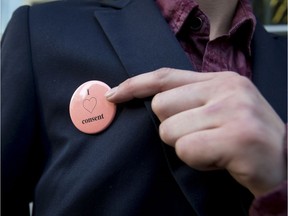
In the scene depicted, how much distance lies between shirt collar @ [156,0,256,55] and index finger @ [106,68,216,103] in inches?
6.0

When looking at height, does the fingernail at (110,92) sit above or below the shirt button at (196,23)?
below

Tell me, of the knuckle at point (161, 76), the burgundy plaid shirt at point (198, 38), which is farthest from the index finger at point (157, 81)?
the burgundy plaid shirt at point (198, 38)

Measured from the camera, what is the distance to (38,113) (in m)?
0.68

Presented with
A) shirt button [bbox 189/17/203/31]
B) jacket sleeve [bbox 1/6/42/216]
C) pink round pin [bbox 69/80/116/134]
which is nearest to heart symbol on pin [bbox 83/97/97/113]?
pink round pin [bbox 69/80/116/134]

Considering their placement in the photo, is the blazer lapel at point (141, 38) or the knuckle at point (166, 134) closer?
the knuckle at point (166, 134)

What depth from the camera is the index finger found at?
0.54m

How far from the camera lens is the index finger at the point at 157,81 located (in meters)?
0.54

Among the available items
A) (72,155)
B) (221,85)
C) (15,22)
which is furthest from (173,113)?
(15,22)

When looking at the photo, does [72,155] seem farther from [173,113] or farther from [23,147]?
[173,113]

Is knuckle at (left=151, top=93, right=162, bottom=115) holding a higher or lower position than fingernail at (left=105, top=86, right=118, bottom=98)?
higher

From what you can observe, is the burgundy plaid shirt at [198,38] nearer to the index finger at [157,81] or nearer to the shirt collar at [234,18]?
the shirt collar at [234,18]

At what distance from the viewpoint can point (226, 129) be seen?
0.48m

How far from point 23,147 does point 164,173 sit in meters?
0.25

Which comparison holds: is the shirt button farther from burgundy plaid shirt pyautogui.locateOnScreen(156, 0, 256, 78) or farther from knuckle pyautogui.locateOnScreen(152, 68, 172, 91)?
knuckle pyautogui.locateOnScreen(152, 68, 172, 91)
